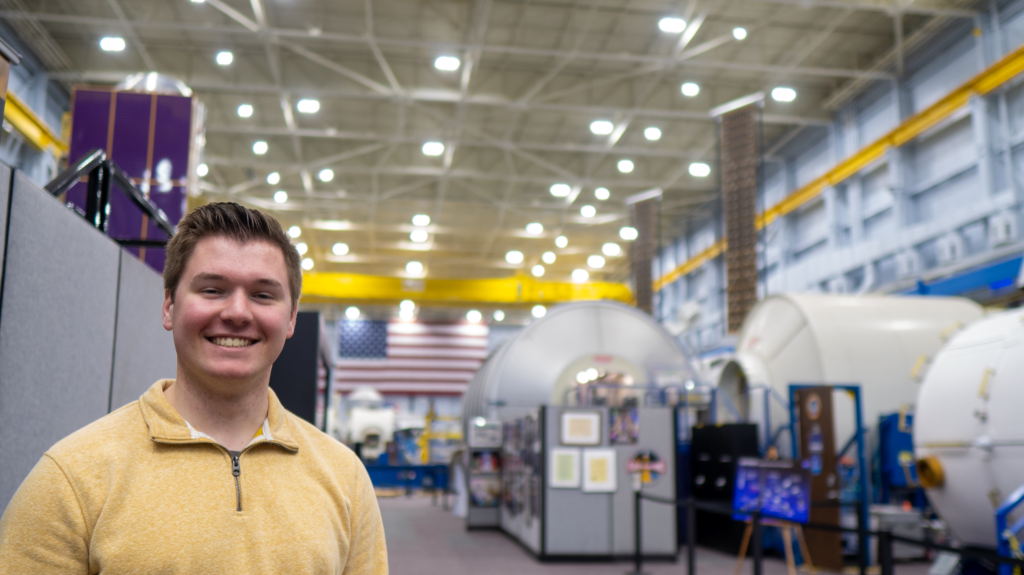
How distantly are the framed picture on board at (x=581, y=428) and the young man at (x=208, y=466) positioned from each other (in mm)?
8403

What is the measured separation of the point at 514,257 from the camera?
28.0 meters

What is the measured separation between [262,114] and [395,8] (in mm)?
5505

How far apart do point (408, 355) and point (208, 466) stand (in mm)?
26394

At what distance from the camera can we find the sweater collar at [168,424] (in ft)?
4.41

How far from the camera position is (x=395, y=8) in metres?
14.0

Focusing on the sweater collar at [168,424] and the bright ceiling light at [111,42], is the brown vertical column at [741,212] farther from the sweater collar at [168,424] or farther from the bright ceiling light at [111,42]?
the sweater collar at [168,424]

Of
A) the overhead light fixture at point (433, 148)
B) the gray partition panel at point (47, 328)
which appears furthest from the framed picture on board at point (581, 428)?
the overhead light fixture at point (433, 148)

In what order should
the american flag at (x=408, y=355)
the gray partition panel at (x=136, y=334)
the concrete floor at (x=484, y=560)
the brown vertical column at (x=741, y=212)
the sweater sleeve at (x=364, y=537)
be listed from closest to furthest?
the sweater sleeve at (x=364, y=537), the gray partition panel at (x=136, y=334), the concrete floor at (x=484, y=560), the brown vertical column at (x=741, y=212), the american flag at (x=408, y=355)

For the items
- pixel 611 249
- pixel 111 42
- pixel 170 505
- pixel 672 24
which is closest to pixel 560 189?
pixel 611 249

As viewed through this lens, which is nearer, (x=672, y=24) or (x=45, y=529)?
(x=45, y=529)

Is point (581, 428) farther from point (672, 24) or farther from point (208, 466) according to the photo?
point (208, 466)

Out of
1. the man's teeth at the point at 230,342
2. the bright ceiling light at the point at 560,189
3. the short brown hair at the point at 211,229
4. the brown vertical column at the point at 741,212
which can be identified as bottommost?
the man's teeth at the point at 230,342

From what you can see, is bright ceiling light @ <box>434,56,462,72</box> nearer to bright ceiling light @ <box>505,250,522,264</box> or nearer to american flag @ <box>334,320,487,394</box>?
bright ceiling light @ <box>505,250,522,264</box>

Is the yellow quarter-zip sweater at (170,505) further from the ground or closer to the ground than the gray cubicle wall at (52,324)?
closer to the ground
